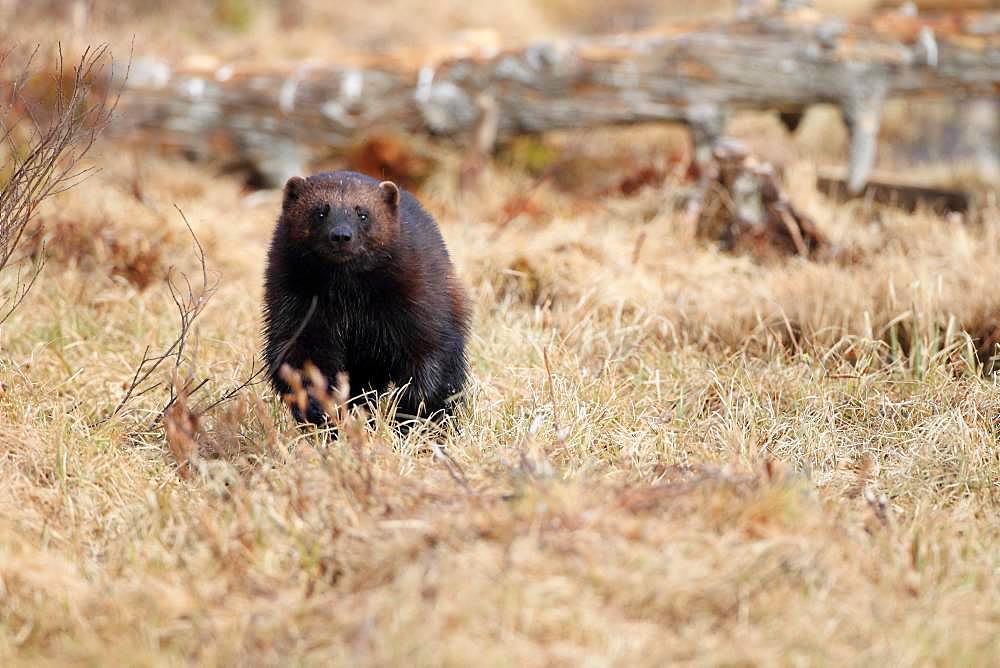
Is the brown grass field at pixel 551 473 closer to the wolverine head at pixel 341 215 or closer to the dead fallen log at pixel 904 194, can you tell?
the wolverine head at pixel 341 215

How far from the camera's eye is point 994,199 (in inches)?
249

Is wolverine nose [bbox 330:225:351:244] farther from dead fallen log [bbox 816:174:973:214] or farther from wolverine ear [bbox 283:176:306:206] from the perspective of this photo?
dead fallen log [bbox 816:174:973:214]

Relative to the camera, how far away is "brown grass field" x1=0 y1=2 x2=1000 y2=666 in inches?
91.4

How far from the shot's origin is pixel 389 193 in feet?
11.7

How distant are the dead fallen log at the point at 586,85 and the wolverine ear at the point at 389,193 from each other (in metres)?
3.87

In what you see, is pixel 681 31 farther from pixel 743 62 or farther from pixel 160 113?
pixel 160 113

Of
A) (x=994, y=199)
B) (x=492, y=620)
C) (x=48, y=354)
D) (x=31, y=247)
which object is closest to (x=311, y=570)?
(x=492, y=620)

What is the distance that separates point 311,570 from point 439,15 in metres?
12.1

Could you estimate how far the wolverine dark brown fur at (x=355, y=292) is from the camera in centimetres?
349

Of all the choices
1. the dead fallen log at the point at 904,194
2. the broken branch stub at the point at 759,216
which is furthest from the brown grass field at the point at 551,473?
the dead fallen log at the point at 904,194

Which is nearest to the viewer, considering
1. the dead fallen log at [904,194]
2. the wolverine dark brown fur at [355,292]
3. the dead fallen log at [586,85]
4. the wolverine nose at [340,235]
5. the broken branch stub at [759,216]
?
the wolverine nose at [340,235]

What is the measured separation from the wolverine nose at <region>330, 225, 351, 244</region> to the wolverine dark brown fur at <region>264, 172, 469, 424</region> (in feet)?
0.13

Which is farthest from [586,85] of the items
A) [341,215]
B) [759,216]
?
[341,215]

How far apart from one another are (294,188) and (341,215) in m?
0.24
